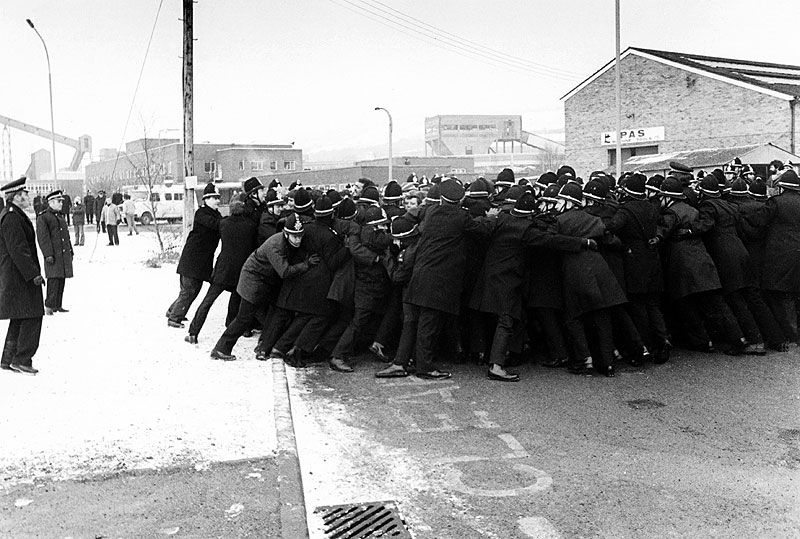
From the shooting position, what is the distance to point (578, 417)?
22.8 feet

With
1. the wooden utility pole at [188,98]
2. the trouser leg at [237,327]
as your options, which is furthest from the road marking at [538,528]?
the wooden utility pole at [188,98]

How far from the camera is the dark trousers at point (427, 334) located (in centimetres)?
822

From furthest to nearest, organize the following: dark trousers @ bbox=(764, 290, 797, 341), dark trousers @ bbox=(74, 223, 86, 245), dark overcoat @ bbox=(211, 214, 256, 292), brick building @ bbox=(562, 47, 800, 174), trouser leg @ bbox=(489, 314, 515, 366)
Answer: brick building @ bbox=(562, 47, 800, 174) → dark trousers @ bbox=(74, 223, 86, 245) → dark overcoat @ bbox=(211, 214, 256, 292) → dark trousers @ bbox=(764, 290, 797, 341) → trouser leg @ bbox=(489, 314, 515, 366)

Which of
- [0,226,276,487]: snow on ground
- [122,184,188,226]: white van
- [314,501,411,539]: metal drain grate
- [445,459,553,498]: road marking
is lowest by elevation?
[314,501,411,539]: metal drain grate

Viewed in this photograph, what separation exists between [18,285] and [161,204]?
4245 centimetres

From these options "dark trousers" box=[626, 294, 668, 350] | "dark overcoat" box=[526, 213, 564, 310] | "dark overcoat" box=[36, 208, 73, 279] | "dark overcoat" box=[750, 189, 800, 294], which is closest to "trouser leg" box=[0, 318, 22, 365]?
"dark overcoat" box=[36, 208, 73, 279]

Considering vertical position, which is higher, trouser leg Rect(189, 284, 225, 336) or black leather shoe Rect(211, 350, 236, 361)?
trouser leg Rect(189, 284, 225, 336)

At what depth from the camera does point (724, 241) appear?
925 centimetres

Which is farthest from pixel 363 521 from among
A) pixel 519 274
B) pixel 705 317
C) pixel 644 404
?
pixel 705 317

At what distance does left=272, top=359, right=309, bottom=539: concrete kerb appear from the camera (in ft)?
16.0

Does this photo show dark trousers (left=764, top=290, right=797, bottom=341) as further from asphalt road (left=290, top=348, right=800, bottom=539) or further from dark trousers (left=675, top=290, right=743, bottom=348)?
asphalt road (left=290, top=348, right=800, bottom=539)

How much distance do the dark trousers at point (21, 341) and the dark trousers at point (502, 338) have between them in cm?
465

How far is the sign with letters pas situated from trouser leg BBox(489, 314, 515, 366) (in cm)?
3193

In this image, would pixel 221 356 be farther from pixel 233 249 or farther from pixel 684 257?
pixel 684 257
